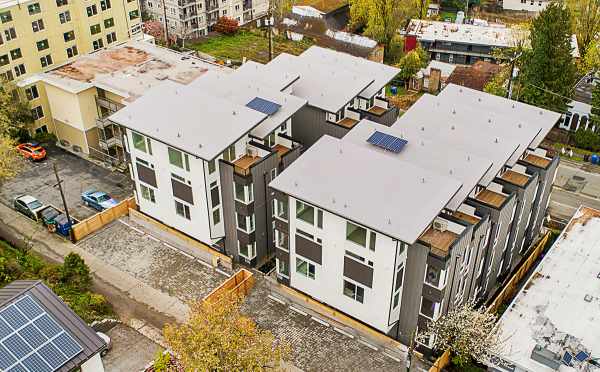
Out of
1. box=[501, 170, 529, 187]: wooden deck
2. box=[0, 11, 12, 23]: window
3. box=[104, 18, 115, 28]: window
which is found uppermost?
box=[0, 11, 12, 23]: window

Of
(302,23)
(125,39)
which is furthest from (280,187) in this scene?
(302,23)

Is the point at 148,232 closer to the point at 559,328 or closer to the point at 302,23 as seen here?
the point at 559,328

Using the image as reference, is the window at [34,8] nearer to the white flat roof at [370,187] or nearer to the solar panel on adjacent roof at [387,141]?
the white flat roof at [370,187]

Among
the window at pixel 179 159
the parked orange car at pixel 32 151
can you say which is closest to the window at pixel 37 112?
the parked orange car at pixel 32 151

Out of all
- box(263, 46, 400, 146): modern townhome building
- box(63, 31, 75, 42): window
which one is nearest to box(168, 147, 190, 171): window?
box(263, 46, 400, 146): modern townhome building

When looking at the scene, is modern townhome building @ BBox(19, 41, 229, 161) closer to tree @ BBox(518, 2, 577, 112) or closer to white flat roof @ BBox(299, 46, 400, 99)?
white flat roof @ BBox(299, 46, 400, 99)

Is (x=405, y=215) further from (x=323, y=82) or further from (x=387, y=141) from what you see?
(x=323, y=82)

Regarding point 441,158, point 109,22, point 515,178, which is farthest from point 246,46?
point 515,178
